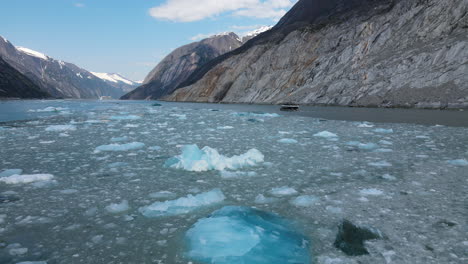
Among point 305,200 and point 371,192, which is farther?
point 371,192

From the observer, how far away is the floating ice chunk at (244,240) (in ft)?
11.5

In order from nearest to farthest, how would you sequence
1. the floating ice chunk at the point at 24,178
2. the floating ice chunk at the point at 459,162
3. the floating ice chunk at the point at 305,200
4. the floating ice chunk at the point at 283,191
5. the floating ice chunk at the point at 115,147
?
1. the floating ice chunk at the point at 305,200
2. the floating ice chunk at the point at 283,191
3. the floating ice chunk at the point at 24,178
4. the floating ice chunk at the point at 459,162
5. the floating ice chunk at the point at 115,147

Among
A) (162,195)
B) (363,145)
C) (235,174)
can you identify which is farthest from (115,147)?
(363,145)

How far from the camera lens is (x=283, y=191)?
6.02 meters

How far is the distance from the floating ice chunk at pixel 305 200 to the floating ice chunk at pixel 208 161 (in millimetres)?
2713

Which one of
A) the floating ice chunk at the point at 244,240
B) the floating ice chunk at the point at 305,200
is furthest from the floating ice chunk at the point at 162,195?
the floating ice chunk at the point at 305,200

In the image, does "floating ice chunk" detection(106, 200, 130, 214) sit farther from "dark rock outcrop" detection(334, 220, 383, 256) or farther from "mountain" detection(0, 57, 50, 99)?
"mountain" detection(0, 57, 50, 99)

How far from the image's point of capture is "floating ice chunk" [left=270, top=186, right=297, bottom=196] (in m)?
5.91

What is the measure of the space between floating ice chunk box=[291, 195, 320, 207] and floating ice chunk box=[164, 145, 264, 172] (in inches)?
107

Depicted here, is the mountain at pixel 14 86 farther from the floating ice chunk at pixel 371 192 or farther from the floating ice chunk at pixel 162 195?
the floating ice chunk at pixel 371 192

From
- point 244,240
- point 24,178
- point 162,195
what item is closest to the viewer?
point 244,240

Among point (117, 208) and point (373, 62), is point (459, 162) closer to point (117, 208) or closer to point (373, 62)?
point (117, 208)

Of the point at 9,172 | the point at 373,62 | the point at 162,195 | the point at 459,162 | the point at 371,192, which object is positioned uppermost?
the point at 373,62

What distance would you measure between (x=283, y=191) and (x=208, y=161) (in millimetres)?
2732
